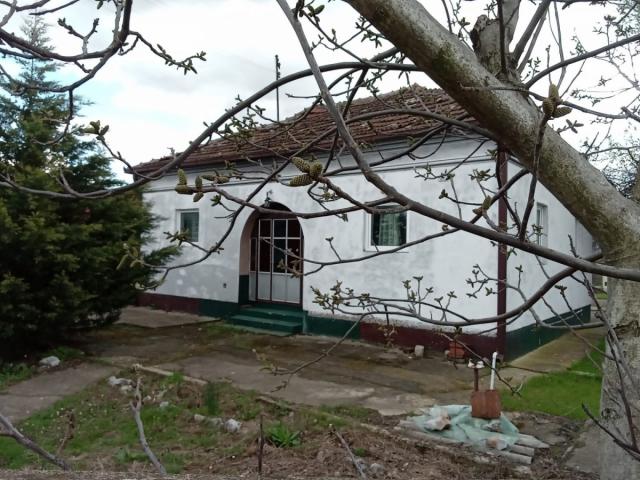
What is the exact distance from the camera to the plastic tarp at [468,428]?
4.66 metres

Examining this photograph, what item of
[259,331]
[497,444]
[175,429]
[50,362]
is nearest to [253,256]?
[259,331]

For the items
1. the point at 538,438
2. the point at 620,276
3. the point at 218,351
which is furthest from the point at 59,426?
the point at 620,276

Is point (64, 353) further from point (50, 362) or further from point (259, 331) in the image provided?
point (259, 331)

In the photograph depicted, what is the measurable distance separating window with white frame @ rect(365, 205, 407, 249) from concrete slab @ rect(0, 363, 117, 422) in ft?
16.5

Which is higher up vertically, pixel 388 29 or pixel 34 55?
pixel 34 55

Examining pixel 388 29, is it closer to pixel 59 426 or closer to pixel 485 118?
pixel 485 118

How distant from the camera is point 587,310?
561 inches

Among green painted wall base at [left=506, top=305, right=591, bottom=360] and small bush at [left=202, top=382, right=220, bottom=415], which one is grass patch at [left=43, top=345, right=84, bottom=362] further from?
green painted wall base at [left=506, top=305, right=591, bottom=360]

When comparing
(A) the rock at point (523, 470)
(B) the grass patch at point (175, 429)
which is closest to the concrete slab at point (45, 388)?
(B) the grass patch at point (175, 429)

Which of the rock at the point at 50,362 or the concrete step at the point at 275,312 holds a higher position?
the concrete step at the point at 275,312

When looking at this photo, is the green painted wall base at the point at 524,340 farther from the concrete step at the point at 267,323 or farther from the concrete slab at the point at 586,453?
the concrete step at the point at 267,323

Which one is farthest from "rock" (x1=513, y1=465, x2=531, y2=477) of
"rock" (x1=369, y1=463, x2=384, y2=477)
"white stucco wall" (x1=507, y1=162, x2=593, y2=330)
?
"white stucco wall" (x1=507, y1=162, x2=593, y2=330)

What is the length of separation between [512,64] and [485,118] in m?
0.48

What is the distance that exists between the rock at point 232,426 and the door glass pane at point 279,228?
7497 millimetres
